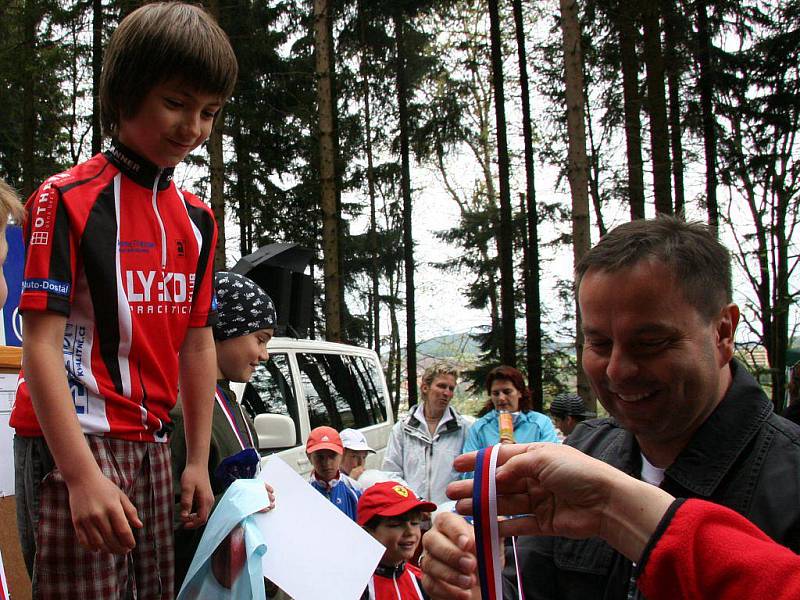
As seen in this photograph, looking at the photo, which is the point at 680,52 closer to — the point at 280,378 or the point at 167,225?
the point at 280,378

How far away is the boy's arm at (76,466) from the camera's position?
1.53 metres

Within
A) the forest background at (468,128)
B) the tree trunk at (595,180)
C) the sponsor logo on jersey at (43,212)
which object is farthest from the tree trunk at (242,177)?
the sponsor logo on jersey at (43,212)

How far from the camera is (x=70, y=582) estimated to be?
1624 mm

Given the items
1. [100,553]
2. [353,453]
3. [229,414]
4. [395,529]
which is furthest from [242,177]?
[100,553]

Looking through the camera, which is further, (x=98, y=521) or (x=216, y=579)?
(x=216, y=579)

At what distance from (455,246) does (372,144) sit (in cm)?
438

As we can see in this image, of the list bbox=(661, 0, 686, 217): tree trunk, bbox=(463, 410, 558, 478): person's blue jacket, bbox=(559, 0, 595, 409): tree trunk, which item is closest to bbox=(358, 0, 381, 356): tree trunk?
bbox=(661, 0, 686, 217): tree trunk

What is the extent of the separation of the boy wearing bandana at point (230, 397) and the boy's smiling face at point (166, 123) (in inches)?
34.3

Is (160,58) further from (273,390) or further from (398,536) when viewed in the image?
(273,390)

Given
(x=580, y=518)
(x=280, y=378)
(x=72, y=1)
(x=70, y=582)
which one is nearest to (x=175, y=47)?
(x=70, y=582)

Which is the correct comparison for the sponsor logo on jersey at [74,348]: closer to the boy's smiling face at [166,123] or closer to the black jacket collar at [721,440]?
the boy's smiling face at [166,123]

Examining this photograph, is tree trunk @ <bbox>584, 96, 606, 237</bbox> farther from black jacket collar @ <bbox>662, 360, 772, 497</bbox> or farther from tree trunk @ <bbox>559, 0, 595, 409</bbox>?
black jacket collar @ <bbox>662, 360, 772, 497</bbox>

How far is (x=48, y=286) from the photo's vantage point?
1.62 m

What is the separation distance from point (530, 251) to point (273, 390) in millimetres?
16054
